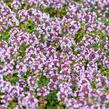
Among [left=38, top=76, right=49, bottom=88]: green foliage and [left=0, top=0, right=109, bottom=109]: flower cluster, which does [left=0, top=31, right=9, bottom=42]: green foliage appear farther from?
[left=38, top=76, right=49, bottom=88]: green foliage

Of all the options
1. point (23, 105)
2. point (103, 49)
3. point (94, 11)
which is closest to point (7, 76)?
point (23, 105)

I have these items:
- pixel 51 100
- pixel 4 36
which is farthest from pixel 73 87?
pixel 4 36

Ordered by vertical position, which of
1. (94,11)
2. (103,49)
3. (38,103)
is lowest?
(38,103)

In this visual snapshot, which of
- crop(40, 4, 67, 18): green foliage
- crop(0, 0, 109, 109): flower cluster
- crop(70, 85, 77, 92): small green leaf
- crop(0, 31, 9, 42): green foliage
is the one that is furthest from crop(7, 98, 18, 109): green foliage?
crop(40, 4, 67, 18): green foliage

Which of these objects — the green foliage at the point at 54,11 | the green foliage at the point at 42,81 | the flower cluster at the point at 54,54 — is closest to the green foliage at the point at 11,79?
the flower cluster at the point at 54,54

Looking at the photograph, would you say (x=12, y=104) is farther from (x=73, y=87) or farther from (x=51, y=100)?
(x=73, y=87)

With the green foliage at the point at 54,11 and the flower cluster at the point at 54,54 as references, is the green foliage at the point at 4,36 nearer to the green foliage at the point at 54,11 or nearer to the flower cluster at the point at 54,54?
the flower cluster at the point at 54,54

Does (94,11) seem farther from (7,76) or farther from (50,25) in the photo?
(7,76)
